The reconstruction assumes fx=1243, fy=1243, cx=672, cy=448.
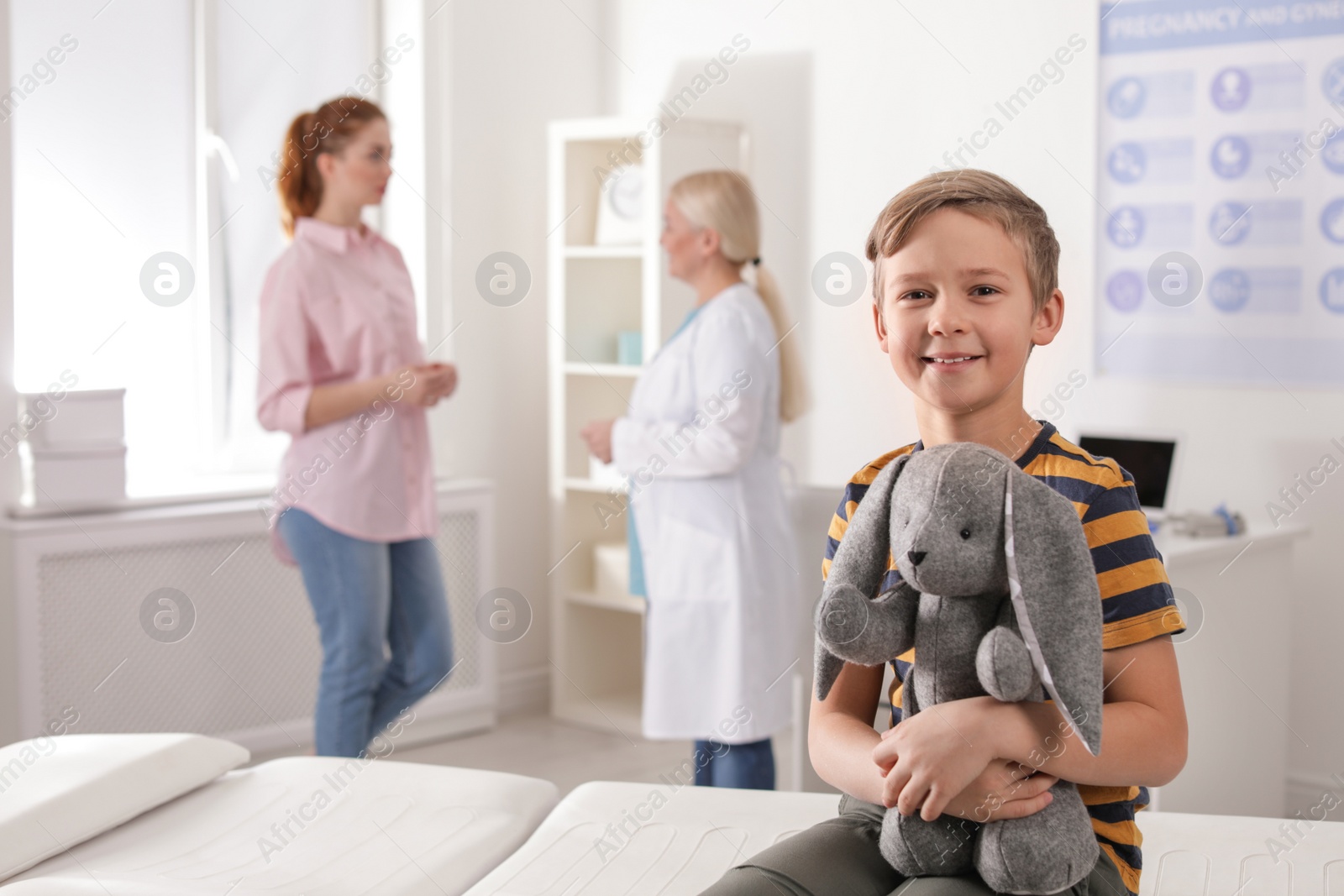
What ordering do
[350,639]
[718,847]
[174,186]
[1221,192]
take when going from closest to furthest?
1. [718,847]
2. [350,639]
3. [1221,192]
4. [174,186]

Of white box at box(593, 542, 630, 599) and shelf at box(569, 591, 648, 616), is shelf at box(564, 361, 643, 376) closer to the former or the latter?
white box at box(593, 542, 630, 599)

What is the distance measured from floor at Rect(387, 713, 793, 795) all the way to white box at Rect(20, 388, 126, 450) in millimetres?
1113

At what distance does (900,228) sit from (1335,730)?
226cm

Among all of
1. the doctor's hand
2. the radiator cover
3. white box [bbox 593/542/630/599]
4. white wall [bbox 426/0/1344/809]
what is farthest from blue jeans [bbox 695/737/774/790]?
the radiator cover

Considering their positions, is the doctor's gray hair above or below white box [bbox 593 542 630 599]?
above

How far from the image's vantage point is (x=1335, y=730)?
2.71 metres

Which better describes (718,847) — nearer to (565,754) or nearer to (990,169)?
(565,754)

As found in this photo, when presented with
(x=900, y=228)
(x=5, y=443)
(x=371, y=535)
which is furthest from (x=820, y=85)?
(x=900, y=228)

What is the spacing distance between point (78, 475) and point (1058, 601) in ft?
8.48

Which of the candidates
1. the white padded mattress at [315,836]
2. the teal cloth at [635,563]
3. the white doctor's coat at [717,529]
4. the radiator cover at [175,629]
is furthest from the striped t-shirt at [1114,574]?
the radiator cover at [175,629]

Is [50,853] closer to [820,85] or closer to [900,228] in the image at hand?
[900,228]

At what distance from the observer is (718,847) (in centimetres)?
140

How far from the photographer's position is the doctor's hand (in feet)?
8.68

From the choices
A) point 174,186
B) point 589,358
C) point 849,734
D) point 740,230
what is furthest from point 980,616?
point 174,186
